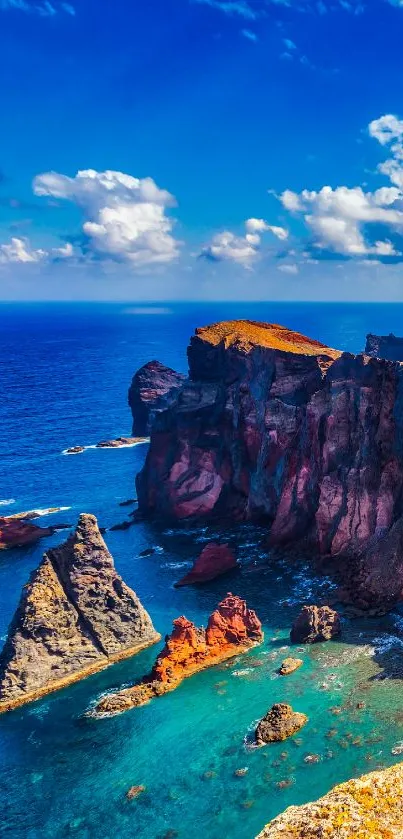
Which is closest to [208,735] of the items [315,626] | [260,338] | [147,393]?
[315,626]

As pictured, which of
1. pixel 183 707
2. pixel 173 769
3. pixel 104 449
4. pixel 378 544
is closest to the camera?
pixel 173 769

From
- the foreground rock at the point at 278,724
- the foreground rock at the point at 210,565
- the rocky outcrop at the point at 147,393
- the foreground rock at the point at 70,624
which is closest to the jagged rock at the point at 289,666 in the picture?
the foreground rock at the point at 278,724

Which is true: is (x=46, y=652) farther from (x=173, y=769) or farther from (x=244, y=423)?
(x=244, y=423)

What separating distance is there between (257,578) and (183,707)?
78.8 ft

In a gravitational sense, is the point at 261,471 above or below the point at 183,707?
above

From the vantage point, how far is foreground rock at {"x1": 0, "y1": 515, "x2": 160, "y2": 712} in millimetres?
55375

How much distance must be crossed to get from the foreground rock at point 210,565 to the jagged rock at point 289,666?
20.2 m

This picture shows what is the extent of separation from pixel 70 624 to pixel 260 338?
5947 cm

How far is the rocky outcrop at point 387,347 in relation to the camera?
139100mm

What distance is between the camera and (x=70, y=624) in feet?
192

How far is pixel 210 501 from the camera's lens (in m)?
96.4

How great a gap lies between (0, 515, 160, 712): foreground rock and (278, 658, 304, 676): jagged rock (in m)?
12.9

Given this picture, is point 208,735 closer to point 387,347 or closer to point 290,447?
point 290,447

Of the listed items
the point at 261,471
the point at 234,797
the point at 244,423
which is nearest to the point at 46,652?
the point at 234,797
